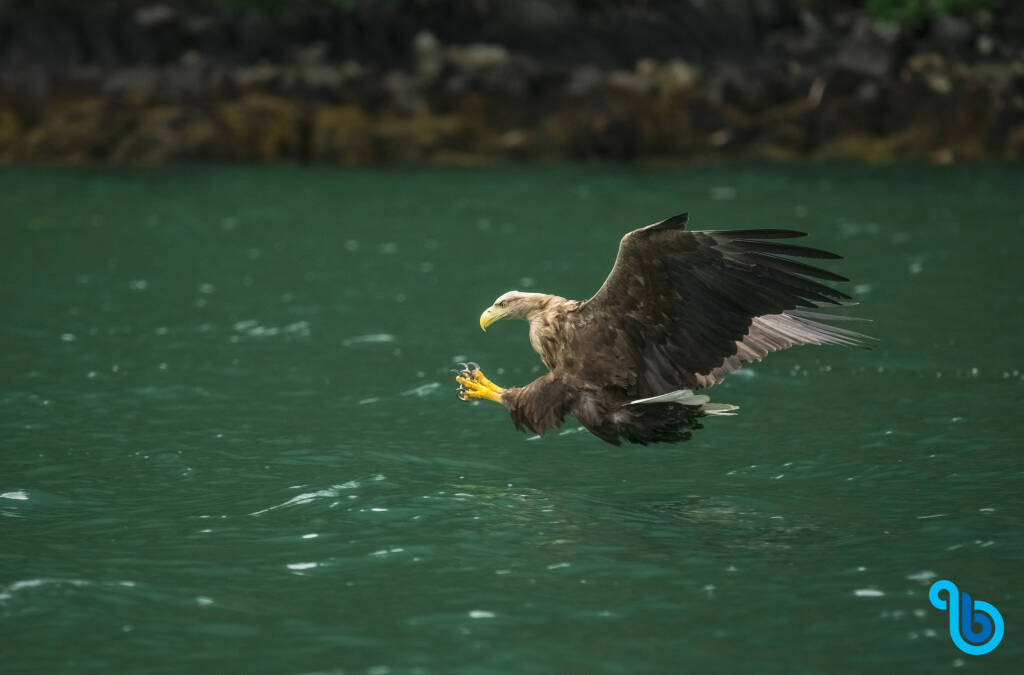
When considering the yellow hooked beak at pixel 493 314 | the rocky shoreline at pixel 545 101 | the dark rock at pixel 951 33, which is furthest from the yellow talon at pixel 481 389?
the dark rock at pixel 951 33

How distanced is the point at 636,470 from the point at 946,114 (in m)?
21.7

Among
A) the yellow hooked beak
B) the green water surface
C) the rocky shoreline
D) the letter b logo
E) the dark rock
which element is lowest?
the letter b logo

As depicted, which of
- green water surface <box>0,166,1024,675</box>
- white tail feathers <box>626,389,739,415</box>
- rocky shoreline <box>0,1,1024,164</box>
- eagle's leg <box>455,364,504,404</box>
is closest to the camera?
green water surface <box>0,166,1024,675</box>

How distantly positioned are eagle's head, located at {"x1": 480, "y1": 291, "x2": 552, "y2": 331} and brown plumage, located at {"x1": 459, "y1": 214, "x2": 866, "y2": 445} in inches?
2.3

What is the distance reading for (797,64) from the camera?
97.6 feet

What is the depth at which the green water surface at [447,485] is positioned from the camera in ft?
19.6

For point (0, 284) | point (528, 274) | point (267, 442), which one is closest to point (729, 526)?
point (267, 442)

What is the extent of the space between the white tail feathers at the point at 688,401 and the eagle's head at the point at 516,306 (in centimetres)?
105

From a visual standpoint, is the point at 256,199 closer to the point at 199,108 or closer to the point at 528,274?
the point at 199,108

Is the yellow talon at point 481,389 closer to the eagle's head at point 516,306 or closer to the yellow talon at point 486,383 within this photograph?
the yellow talon at point 486,383

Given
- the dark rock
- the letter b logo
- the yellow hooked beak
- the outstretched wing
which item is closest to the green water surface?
the letter b logo

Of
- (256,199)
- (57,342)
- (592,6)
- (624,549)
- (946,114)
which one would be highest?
(592,6)

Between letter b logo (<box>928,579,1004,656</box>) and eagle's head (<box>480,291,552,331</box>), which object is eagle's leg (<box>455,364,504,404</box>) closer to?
eagle's head (<box>480,291,552,331</box>)

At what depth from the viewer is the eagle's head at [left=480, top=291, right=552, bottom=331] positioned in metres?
8.04
